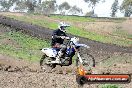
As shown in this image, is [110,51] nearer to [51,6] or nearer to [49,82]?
[49,82]

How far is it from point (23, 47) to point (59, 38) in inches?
402

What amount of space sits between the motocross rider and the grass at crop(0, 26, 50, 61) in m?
5.31

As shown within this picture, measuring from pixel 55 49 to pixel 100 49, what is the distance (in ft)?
43.8

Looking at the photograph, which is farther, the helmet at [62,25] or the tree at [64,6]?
the tree at [64,6]

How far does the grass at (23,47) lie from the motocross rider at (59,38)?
5.31 meters

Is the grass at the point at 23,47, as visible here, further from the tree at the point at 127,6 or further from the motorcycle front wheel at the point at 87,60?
the tree at the point at 127,6

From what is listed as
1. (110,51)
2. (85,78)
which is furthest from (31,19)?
(85,78)

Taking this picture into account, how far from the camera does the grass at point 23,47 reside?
2327cm

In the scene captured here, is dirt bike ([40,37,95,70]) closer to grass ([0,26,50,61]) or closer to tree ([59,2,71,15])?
grass ([0,26,50,61])

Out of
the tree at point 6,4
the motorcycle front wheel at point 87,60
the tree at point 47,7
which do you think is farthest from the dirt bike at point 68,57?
the tree at point 6,4

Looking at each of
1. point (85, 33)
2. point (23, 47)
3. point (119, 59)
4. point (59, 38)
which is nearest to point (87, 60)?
point (59, 38)

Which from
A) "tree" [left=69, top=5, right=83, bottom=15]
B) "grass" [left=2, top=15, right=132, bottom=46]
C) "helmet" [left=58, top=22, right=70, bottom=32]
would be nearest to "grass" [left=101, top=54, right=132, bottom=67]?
"helmet" [left=58, top=22, right=70, bottom=32]

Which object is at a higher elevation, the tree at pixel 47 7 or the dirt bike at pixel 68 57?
the dirt bike at pixel 68 57

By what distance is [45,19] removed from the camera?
4800cm
